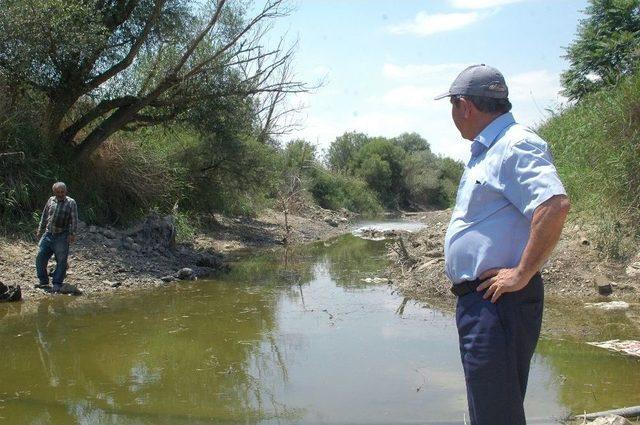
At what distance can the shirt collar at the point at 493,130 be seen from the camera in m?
2.90

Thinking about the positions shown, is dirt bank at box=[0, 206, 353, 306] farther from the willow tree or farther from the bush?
the bush

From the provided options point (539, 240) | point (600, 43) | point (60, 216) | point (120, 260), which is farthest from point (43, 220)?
point (600, 43)

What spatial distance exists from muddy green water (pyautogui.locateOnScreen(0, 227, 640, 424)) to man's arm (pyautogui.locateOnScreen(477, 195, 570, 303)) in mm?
2570

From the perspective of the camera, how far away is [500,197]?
2.81m

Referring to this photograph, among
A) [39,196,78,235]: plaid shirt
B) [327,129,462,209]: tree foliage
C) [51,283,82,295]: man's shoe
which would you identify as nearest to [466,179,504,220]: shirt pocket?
[51,283,82,295]: man's shoe

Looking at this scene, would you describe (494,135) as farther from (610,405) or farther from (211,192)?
(211,192)

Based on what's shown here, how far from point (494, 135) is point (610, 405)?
3.27m

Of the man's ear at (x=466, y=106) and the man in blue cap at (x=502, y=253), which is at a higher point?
the man's ear at (x=466, y=106)

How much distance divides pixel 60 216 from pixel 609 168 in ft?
31.1

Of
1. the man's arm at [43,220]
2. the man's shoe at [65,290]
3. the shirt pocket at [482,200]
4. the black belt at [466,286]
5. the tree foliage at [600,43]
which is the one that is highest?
the tree foliage at [600,43]

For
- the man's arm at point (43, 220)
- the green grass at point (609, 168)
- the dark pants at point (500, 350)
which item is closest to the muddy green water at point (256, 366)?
the man's arm at point (43, 220)

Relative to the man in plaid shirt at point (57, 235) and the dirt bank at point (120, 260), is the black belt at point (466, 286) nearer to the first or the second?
the dirt bank at point (120, 260)

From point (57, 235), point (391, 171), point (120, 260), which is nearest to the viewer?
point (57, 235)

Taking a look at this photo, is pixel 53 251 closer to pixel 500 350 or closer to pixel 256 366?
pixel 256 366
